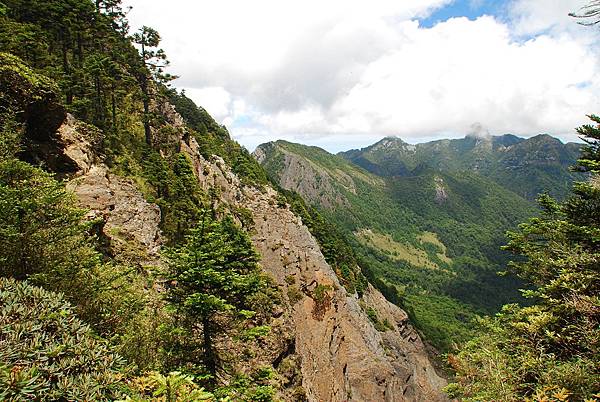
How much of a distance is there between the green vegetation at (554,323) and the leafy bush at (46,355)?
35.0 ft

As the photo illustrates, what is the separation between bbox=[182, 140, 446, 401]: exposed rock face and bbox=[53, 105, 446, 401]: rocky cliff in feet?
0.32

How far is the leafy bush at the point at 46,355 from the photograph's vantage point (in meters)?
5.52

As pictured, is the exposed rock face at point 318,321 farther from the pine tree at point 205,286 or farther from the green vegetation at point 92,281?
the pine tree at point 205,286

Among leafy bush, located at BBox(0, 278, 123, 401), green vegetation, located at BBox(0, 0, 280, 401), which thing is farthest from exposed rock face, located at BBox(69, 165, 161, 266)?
leafy bush, located at BBox(0, 278, 123, 401)

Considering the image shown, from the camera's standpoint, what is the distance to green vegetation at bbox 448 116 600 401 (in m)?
13.2

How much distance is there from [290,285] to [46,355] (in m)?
28.4

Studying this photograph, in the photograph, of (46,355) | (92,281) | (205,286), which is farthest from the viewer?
(205,286)

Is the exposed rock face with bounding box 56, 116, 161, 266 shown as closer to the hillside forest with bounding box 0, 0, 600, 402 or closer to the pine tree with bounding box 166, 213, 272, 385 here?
the hillside forest with bounding box 0, 0, 600, 402

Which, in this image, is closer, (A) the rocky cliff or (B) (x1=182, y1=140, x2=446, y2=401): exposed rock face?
(A) the rocky cliff

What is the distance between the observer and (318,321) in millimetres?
33438

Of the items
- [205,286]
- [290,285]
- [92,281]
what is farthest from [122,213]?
[290,285]

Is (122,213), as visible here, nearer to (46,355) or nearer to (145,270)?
(145,270)

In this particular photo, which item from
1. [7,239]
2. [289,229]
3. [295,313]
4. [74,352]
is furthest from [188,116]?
[74,352]

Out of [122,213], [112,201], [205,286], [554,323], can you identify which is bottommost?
[554,323]
